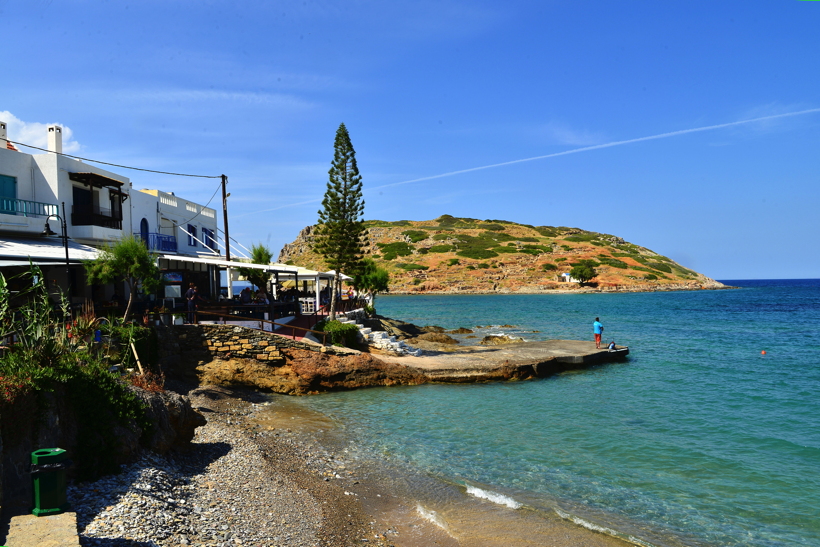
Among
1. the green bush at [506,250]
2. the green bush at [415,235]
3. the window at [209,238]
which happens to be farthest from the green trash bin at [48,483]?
the green bush at [415,235]

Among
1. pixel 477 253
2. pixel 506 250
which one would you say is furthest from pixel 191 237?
pixel 506 250

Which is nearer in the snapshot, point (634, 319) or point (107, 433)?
point (107, 433)

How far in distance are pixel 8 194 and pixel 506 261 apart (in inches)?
3935

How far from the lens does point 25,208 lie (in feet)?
63.7

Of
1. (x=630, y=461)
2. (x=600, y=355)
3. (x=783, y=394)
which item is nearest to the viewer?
(x=630, y=461)

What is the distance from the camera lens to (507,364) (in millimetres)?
21406

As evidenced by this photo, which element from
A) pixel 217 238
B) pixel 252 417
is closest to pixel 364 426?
pixel 252 417

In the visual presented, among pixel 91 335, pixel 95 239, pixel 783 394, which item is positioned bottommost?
pixel 783 394

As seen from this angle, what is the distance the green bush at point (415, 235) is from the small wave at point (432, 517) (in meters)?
122

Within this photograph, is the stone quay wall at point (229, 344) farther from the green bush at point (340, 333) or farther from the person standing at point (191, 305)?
the green bush at point (340, 333)

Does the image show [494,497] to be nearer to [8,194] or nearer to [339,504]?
[339,504]

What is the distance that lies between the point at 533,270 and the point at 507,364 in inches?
3529

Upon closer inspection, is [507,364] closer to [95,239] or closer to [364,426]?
[364,426]

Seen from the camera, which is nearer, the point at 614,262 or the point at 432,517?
the point at 432,517
